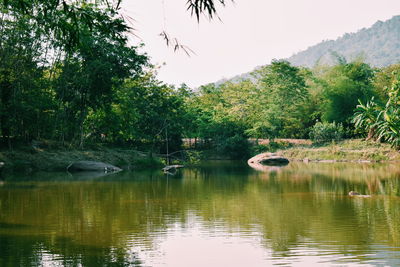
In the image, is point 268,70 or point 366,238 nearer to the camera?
point 366,238

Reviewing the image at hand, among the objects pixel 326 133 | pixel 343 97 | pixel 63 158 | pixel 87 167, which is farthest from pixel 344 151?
pixel 63 158

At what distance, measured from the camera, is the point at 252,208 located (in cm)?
1348

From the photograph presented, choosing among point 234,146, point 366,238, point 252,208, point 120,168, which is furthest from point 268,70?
point 366,238

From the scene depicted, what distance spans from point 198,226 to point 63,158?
62.7 feet

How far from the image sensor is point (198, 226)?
10.8 metres

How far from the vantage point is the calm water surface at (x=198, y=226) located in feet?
25.8

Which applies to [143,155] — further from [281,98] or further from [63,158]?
[281,98]

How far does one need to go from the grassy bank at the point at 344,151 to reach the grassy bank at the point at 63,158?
1458 cm

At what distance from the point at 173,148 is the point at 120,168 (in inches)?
270

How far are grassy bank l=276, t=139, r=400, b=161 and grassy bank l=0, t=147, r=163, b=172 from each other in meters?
14.6

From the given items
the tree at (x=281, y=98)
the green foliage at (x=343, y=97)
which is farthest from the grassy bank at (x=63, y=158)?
the green foliage at (x=343, y=97)

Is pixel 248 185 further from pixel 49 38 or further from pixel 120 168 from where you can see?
pixel 49 38

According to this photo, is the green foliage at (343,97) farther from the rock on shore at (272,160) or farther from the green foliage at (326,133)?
the rock on shore at (272,160)

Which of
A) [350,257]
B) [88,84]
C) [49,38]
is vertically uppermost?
[49,38]
